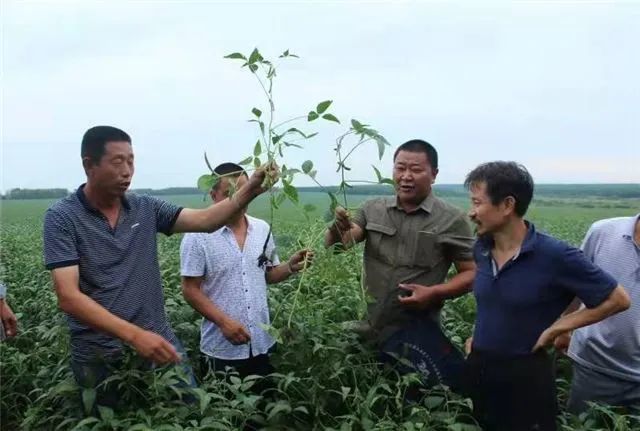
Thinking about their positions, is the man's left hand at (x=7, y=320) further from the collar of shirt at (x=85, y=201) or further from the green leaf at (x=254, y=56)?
the green leaf at (x=254, y=56)

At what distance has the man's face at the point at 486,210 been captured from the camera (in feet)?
8.27

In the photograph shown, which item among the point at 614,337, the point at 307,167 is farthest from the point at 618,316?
the point at 307,167

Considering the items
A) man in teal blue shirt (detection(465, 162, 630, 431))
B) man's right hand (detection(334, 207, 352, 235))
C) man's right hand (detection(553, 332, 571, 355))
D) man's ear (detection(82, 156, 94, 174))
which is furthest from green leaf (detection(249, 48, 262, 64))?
man's right hand (detection(553, 332, 571, 355))

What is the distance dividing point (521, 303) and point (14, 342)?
347 cm

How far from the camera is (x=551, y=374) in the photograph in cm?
253

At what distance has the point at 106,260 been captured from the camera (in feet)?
8.59

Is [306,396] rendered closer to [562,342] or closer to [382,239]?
[382,239]

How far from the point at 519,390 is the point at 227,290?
1.46 meters

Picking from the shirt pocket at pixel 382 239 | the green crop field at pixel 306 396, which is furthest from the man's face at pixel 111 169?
the shirt pocket at pixel 382 239

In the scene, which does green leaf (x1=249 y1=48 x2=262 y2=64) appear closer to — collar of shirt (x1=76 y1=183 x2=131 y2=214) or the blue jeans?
collar of shirt (x1=76 y1=183 x2=131 y2=214)

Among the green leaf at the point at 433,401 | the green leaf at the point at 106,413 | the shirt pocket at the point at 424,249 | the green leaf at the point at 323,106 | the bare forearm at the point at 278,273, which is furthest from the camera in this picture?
the bare forearm at the point at 278,273

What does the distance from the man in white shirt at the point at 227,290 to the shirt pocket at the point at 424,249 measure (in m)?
0.62

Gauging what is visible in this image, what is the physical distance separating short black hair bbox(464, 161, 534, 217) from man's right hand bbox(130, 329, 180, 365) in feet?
4.32

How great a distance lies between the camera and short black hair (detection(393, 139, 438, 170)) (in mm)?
3043
